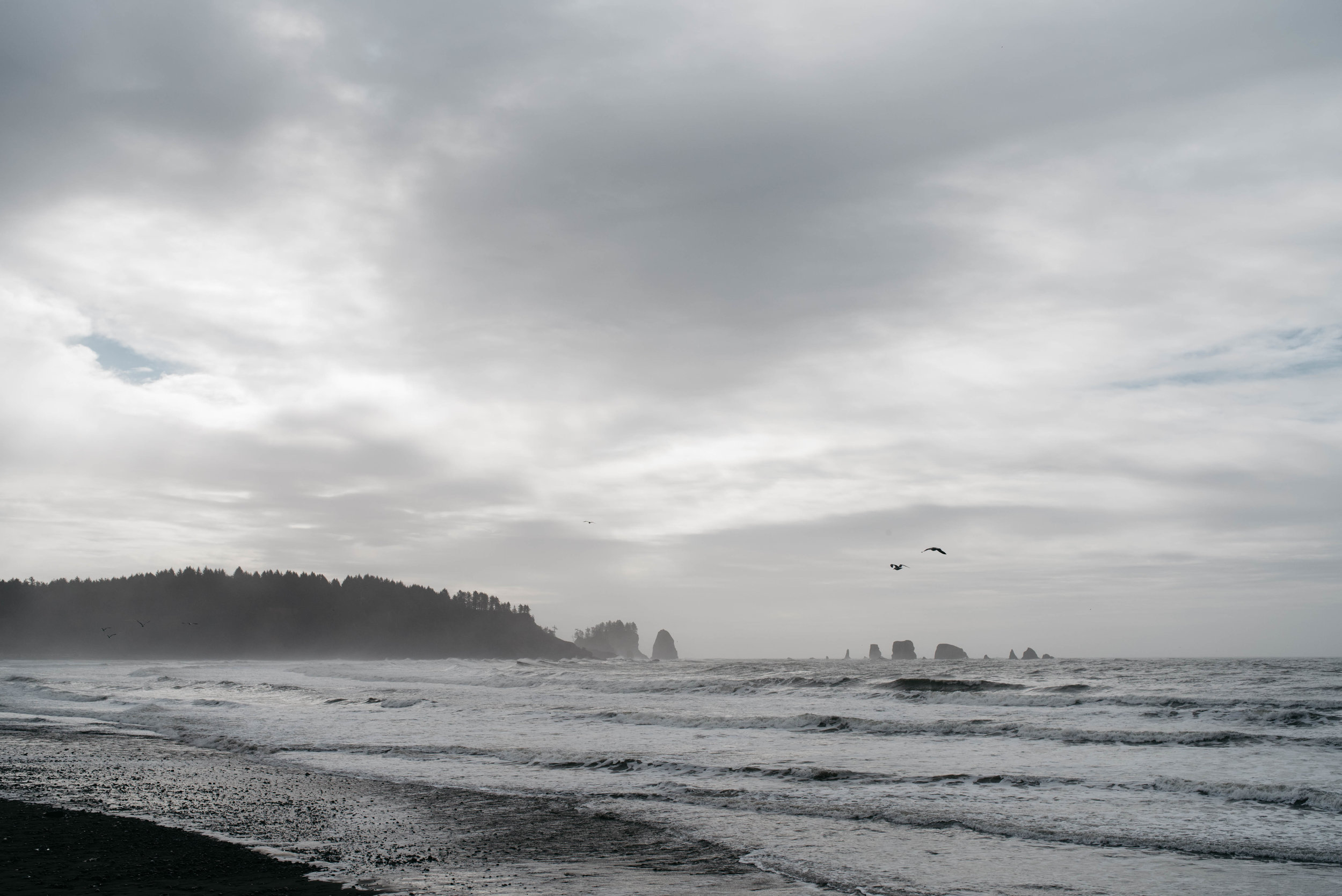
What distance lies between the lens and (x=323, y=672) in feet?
226

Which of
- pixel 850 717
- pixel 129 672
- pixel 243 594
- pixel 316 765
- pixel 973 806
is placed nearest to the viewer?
pixel 973 806

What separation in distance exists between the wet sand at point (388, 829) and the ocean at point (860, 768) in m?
0.15

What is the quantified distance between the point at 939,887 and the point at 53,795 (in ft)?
44.0

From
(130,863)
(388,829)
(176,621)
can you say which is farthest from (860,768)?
(176,621)

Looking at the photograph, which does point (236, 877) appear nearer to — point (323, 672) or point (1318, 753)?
point (1318, 753)

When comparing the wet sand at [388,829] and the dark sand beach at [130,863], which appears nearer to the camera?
the dark sand beach at [130,863]

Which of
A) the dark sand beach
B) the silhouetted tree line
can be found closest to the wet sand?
the dark sand beach

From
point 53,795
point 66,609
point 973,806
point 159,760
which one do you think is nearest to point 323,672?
point 159,760

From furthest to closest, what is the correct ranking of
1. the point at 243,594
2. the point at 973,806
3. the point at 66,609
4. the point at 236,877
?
the point at 243,594 → the point at 66,609 → the point at 973,806 → the point at 236,877

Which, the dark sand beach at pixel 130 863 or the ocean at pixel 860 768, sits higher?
the dark sand beach at pixel 130 863

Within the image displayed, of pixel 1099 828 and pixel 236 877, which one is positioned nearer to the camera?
pixel 236 877

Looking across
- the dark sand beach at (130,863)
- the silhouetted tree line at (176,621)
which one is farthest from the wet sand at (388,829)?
the silhouetted tree line at (176,621)

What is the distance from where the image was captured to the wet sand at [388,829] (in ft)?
28.6

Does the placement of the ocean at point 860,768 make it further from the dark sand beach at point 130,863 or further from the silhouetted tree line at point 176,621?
the silhouetted tree line at point 176,621
